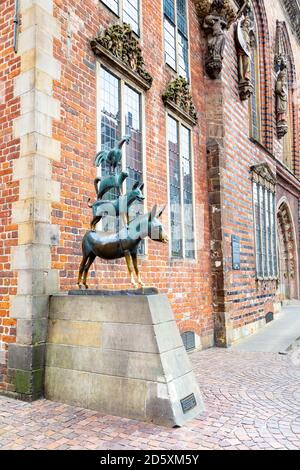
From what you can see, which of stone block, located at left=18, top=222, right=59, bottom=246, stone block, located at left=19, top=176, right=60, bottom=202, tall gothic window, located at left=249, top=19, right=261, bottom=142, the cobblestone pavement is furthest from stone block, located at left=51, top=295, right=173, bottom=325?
tall gothic window, located at left=249, top=19, right=261, bottom=142

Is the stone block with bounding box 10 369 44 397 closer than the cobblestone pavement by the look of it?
No

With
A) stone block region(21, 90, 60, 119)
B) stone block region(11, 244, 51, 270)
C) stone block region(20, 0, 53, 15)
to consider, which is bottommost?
stone block region(11, 244, 51, 270)

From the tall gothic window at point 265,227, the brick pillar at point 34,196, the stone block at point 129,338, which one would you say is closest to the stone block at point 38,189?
the brick pillar at point 34,196

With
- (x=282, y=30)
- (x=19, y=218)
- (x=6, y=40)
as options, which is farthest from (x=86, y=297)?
(x=282, y=30)

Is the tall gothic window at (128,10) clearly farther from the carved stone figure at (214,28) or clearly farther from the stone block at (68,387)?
the stone block at (68,387)

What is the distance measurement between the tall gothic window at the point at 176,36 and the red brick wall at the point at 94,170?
0.36 meters

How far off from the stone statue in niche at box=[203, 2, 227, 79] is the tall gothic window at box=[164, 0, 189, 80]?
839mm

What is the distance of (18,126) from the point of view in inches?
234

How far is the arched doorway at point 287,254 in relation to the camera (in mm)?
21734

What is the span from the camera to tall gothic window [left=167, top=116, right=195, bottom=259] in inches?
374

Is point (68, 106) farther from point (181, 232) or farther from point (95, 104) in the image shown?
point (181, 232)

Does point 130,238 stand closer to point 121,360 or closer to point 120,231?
point 120,231

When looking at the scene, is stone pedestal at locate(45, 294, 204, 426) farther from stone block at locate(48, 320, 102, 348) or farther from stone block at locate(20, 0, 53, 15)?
stone block at locate(20, 0, 53, 15)
